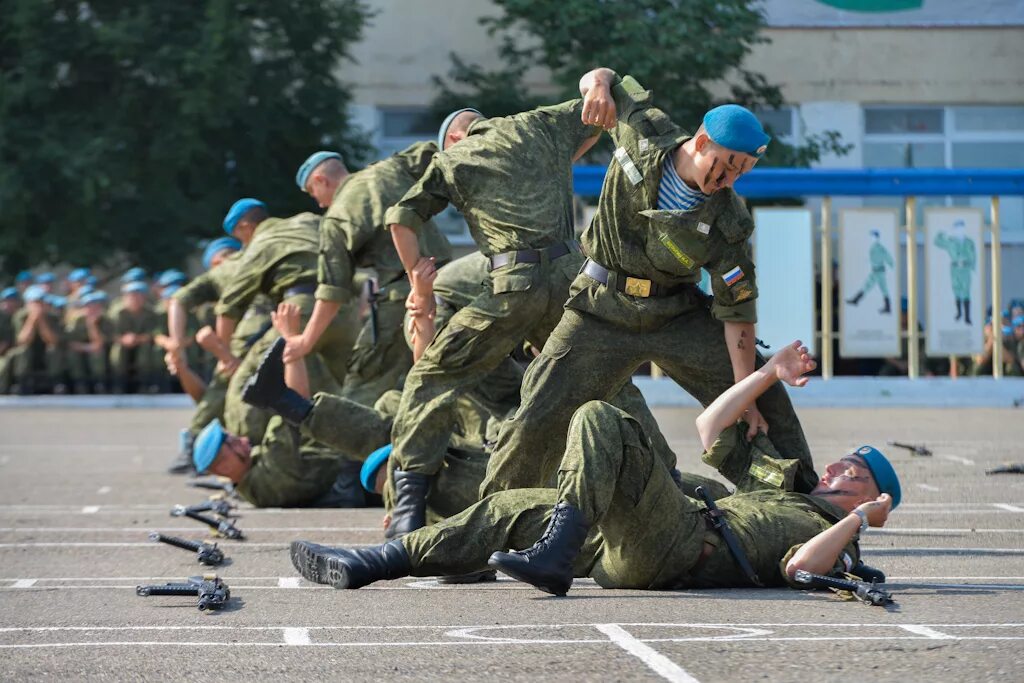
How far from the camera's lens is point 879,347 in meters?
24.7

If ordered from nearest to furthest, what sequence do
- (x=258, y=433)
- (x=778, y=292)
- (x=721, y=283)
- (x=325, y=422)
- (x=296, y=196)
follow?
(x=721, y=283) < (x=325, y=422) < (x=258, y=433) < (x=778, y=292) < (x=296, y=196)

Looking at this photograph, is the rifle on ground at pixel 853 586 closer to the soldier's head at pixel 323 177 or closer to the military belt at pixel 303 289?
the soldier's head at pixel 323 177

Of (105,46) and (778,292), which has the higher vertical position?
(105,46)

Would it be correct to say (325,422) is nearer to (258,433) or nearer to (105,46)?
(258,433)

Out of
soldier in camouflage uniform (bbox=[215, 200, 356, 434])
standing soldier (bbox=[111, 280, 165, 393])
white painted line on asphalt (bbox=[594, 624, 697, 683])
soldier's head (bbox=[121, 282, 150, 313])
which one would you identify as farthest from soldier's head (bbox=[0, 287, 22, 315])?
white painted line on asphalt (bbox=[594, 624, 697, 683])

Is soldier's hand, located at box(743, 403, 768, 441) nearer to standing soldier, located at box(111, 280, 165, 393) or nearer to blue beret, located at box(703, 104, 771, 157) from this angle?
blue beret, located at box(703, 104, 771, 157)

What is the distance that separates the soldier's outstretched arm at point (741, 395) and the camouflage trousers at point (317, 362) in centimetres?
560

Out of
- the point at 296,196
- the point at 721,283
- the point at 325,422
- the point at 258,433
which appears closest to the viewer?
the point at 721,283

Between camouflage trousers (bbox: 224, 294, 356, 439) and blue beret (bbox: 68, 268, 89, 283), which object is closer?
camouflage trousers (bbox: 224, 294, 356, 439)

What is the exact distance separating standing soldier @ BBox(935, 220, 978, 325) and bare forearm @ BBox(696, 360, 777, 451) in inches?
705


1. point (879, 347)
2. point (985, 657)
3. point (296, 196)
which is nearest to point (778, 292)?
point (879, 347)

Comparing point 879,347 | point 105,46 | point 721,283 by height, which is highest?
point 105,46

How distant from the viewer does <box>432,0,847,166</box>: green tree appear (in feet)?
109

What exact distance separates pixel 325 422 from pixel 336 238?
1307 mm
